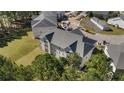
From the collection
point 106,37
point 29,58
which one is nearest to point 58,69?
point 29,58

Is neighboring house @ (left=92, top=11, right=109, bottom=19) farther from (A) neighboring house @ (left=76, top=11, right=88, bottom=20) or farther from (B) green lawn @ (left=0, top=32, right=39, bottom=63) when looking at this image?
(B) green lawn @ (left=0, top=32, right=39, bottom=63)

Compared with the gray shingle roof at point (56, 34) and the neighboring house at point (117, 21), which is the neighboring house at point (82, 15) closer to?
the gray shingle roof at point (56, 34)

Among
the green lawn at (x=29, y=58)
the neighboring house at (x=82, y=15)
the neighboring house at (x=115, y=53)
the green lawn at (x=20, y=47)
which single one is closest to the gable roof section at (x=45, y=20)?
the green lawn at (x=20, y=47)

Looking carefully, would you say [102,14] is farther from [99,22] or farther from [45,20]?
[45,20]
